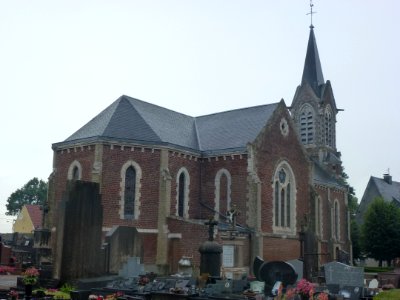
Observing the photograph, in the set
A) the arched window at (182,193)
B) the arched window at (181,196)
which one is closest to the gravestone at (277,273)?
the arched window at (182,193)

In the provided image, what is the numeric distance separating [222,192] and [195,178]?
6.19 feet

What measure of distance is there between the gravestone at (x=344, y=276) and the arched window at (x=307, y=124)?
35.4 m

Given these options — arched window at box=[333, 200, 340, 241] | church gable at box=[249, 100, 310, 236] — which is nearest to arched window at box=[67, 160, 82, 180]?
church gable at box=[249, 100, 310, 236]

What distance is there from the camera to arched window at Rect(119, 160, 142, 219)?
27.8 metres

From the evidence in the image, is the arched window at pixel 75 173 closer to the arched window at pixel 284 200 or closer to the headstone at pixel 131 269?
the headstone at pixel 131 269

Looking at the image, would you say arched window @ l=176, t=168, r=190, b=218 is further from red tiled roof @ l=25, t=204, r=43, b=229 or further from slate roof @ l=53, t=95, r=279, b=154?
red tiled roof @ l=25, t=204, r=43, b=229

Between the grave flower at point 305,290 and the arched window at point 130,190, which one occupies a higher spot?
the arched window at point 130,190

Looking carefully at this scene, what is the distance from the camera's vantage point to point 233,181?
98.8ft

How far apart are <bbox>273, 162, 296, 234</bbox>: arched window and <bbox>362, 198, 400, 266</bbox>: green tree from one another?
18.7 metres

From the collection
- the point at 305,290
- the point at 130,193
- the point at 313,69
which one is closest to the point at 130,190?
the point at 130,193

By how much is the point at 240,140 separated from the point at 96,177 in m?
9.10

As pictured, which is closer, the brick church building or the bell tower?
the brick church building

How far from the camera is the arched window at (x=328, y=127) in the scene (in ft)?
178

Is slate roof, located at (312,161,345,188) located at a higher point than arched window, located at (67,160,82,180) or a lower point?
higher
